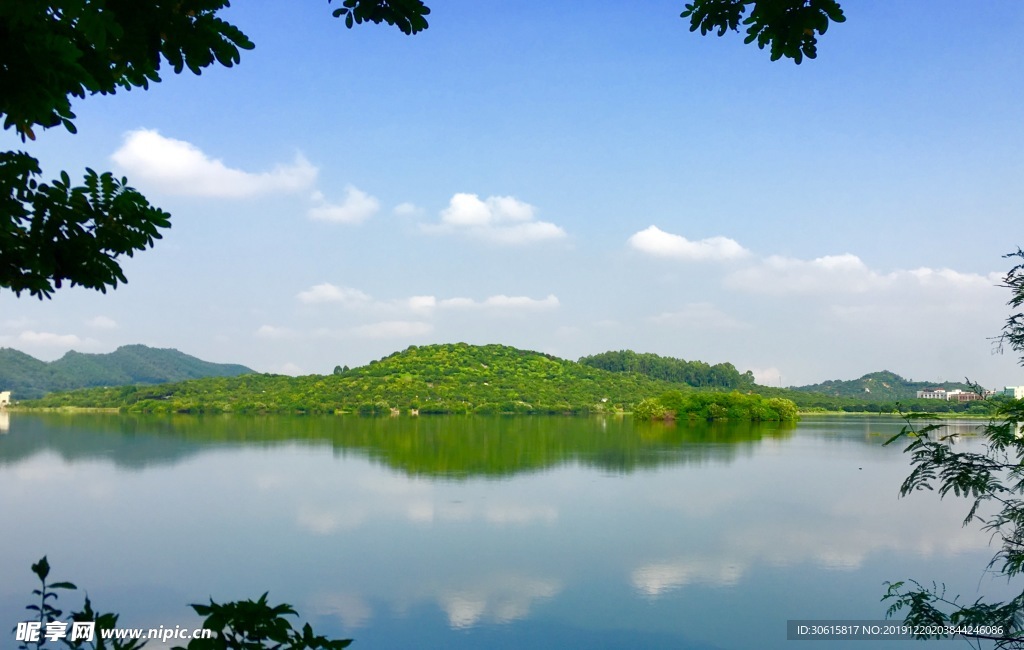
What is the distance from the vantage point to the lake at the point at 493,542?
1080cm

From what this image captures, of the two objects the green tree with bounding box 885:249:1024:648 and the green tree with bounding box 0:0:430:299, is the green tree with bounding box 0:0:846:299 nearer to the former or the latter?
the green tree with bounding box 0:0:430:299

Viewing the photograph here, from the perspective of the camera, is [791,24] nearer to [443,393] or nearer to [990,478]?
[990,478]

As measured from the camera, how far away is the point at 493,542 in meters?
15.1

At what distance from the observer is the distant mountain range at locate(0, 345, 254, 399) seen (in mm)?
120875

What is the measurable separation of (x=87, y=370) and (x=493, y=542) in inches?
6240

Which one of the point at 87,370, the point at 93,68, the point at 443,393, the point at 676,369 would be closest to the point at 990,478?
the point at 93,68

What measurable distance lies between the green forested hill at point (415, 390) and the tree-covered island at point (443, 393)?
0.35 ft

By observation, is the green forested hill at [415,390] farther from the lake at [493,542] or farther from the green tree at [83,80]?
the green tree at [83,80]

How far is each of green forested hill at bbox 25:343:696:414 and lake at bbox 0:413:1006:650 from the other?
4303 centimetres

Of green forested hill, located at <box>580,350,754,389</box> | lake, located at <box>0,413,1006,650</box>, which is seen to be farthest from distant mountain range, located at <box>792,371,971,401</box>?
lake, located at <box>0,413,1006,650</box>

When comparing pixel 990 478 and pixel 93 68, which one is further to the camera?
pixel 990 478

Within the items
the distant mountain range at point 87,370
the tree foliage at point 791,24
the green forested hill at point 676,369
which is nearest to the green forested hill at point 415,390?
the green forested hill at point 676,369

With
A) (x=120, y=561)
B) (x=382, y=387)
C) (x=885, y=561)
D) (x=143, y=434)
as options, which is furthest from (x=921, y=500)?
(x=382, y=387)

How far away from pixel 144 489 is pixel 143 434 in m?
23.7
